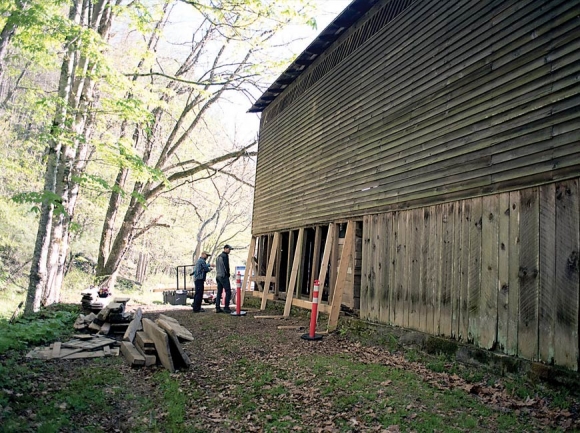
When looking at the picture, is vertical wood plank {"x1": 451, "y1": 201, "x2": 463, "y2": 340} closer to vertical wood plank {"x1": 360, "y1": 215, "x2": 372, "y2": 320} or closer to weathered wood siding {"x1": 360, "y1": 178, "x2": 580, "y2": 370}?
weathered wood siding {"x1": 360, "y1": 178, "x2": 580, "y2": 370}

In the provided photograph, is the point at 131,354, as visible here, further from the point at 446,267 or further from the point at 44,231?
the point at 44,231

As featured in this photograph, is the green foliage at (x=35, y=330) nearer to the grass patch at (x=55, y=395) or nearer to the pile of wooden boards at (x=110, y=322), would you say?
the pile of wooden boards at (x=110, y=322)

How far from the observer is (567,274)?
15.5 feet

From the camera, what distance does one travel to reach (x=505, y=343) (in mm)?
5430

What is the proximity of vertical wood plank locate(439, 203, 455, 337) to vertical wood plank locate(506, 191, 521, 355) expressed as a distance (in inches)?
45.0

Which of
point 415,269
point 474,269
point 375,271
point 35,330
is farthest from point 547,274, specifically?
point 35,330

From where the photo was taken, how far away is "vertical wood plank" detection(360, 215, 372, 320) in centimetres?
885

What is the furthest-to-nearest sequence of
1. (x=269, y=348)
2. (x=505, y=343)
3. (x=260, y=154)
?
(x=260, y=154)
(x=269, y=348)
(x=505, y=343)

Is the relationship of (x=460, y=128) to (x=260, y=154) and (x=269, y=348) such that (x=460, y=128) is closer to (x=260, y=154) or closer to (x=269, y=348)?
(x=269, y=348)

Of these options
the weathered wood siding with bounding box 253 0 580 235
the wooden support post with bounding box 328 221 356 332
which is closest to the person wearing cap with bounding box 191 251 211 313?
the weathered wood siding with bounding box 253 0 580 235

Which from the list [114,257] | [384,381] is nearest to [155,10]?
[114,257]

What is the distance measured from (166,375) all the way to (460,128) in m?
5.76

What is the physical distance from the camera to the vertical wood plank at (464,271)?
616 cm

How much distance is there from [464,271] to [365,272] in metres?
2.89
